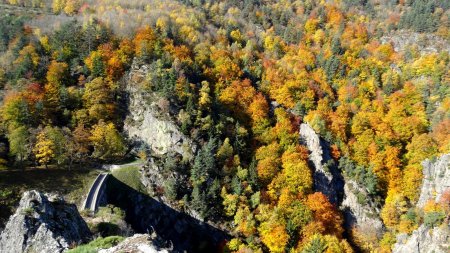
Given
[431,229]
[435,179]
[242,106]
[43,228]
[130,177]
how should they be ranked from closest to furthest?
[43,228] → [130,177] → [431,229] → [435,179] → [242,106]

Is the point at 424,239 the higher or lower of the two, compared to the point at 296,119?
lower

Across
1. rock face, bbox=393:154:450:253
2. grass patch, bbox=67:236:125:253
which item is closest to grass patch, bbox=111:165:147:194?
grass patch, bbox=67:236:125:253

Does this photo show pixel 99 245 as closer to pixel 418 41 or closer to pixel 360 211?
pixel 360 211

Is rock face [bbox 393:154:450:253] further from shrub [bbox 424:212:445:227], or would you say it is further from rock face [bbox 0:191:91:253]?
rock face [bbox 0:191:91:253]

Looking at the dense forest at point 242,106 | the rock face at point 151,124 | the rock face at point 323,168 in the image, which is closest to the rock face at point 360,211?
the dense forest at point 242,106

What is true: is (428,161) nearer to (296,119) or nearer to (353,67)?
(296,119)

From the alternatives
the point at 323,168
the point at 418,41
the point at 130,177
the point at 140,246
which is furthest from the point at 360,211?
the point at 418,41

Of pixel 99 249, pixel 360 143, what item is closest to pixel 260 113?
pixel 360 143
